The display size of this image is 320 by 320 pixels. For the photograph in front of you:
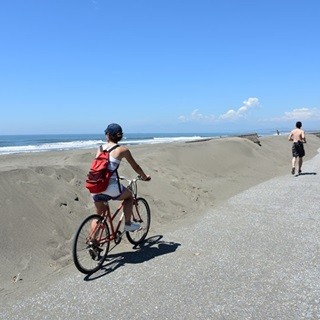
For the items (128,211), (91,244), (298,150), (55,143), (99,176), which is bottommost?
(91,244)

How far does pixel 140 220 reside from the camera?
22.6ft

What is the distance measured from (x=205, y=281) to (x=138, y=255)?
5.01 ft

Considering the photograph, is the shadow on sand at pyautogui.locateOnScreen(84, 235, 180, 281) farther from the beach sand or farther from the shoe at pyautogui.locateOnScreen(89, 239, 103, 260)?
the beach sand

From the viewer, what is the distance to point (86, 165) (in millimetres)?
10039

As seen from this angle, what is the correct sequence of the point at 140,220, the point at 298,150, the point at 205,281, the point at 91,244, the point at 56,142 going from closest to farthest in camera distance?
1. the point at 205,281
2. the point at 91,244
3. the point at 140,220
4. the point at 298,150
5. the point at 56,142

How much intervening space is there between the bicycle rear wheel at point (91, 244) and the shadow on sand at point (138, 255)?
0.14 meters

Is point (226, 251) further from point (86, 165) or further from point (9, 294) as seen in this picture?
point (86, 165)

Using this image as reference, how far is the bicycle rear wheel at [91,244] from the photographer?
5371 mm

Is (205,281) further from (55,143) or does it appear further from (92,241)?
(55,143)

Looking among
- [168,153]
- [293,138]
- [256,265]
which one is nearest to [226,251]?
[256,265]

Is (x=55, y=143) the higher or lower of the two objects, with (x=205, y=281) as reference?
higher

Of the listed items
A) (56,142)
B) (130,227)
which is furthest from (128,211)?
(56,142)

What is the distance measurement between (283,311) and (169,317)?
127cm

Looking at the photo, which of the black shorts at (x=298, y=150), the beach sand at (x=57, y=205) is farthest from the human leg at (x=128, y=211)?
the black shorts at (x=298, y=150)
